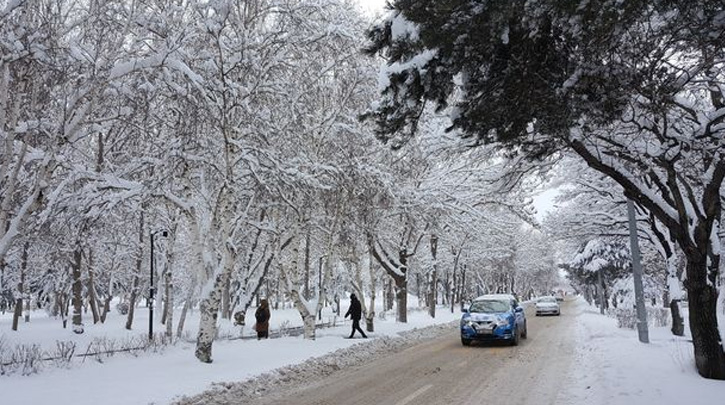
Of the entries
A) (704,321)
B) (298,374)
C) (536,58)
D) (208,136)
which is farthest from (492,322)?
(536,58)

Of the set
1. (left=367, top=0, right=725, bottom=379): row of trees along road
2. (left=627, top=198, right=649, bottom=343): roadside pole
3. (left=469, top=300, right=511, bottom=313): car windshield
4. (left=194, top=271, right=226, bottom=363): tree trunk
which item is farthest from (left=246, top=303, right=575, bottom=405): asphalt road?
(left=367, top=0, right=725, bottom=379): row of trees along road

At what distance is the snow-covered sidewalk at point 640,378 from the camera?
8333 mm

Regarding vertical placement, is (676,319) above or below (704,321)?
below

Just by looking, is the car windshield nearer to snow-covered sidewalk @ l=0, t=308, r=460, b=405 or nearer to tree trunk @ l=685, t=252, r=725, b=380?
snow-covered sidewalk @ l=0, t=308, r=460, b=405

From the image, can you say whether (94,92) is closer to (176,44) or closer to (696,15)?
(176,44)

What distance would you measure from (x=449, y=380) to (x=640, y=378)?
3804 millimetres

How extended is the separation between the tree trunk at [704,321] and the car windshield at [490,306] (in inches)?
364

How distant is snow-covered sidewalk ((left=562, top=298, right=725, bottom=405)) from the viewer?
8.33m

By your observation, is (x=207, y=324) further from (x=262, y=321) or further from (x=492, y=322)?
(x=492, y=322)

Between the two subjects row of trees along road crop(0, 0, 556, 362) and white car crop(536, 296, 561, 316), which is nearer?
row of trees along road crop(0, 0, 556, 362)

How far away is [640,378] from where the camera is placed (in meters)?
10.1

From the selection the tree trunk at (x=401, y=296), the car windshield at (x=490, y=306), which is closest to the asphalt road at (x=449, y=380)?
Answer: the car windshield at (x=490, y=306)

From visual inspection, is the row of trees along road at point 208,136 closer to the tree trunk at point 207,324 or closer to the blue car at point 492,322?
the tree trunk at point 207,324

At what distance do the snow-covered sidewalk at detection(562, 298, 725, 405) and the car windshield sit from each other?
3.74 meters
